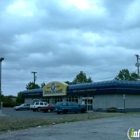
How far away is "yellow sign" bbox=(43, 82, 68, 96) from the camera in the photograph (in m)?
55.2

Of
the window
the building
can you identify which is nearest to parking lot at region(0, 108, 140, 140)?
the building

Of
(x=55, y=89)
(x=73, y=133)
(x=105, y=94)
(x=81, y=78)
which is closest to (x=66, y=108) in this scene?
(x=105, y=94)

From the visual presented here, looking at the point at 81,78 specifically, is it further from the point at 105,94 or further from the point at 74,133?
the point at 74,133

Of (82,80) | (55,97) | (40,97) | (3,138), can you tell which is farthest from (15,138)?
(82,80)

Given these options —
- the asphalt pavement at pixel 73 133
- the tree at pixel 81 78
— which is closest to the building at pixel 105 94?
the asphalt pavement at pixel 73 133

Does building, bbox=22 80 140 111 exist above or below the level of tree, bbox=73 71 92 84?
below

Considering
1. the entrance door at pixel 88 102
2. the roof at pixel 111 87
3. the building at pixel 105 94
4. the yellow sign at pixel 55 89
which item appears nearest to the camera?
the roof at pixel 111 87

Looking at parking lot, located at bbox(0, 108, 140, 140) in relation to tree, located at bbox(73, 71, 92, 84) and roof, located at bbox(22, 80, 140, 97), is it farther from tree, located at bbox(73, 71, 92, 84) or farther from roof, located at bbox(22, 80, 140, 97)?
tree, located at bbox(73, 71, 92, 84)

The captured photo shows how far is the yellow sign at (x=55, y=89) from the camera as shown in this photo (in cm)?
5525

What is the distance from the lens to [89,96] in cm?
5022

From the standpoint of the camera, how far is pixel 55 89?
189 feet

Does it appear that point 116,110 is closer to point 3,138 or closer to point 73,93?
point 73,93

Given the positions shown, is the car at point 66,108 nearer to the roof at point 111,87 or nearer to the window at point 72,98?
the roof at point 111,87

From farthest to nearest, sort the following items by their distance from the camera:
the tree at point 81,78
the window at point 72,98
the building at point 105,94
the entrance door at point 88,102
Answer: the tree at point 81,78 → the window at point 72,98 → the entrance door at point 88,102 → the building at point 105,94
